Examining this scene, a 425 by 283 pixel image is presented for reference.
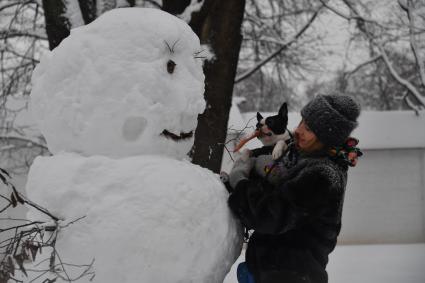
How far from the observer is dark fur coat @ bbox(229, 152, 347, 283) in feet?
7.48

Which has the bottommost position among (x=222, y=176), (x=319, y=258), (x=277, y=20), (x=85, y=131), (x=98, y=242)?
(x=319, y=258)

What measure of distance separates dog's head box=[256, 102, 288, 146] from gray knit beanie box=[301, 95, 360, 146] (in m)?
0.11

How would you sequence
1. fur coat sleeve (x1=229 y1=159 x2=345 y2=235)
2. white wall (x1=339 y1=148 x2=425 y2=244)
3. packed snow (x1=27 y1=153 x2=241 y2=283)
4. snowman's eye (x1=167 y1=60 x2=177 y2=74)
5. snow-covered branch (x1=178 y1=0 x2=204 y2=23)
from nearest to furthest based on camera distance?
1. packed snow (x1=27 y1=153 x2=241 y2=283)
2. fur coat sleeve (x1=229 y1=159 x2=345 y2=235)
3. snowman's eye (x1=167 y1=60 x2=177 y2=74)
4. snow-covered branch (x1=178 y1=0 x2=204 y2=23)
5. white wall (x1=339 y1=148 x2=425 y2=244)

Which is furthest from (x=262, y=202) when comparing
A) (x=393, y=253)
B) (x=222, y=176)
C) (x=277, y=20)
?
(x=393, y=253)

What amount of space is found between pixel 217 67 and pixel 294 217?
2.77m

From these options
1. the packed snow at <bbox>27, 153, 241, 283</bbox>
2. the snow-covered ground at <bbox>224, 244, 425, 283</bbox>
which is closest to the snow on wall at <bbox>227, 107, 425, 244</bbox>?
the snow-covered ground at <bbox>224, 244, 425, 283</bbox>

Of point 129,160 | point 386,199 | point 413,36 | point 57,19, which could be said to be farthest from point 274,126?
point 386,199

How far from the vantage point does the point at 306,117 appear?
99.2 inches

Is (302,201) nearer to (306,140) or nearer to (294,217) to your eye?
(294,217)

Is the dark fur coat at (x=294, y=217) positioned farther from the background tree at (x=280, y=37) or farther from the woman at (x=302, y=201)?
the background tree at (x=280, y=37)

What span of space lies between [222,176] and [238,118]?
22.0ft

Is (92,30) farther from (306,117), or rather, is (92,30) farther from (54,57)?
(306,117)

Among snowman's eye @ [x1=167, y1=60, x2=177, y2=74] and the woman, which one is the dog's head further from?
snowman's eye @ [x1=167, y1=60, x2=177, y2=74]

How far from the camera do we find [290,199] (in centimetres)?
227
